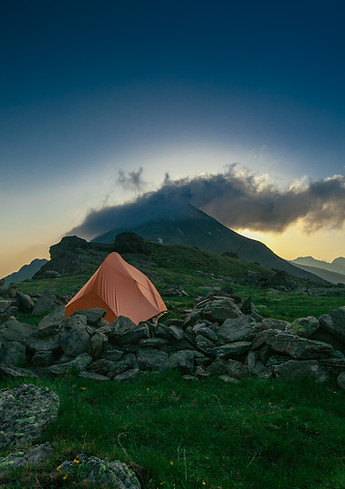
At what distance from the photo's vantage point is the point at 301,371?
902 cm

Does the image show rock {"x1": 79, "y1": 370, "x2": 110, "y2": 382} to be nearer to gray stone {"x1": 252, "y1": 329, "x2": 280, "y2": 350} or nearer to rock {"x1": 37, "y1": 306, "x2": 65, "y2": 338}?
rock {"x1": 37, "y1": 306, "x2": 65, "y2": 338}

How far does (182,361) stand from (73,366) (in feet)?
11.6

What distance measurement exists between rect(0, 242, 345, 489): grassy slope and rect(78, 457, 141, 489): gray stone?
174 mm

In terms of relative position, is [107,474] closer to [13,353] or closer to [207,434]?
[207,434]

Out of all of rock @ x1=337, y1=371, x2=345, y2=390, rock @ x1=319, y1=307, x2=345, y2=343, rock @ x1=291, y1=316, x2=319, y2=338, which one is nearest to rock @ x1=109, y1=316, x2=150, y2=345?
rock @ x1=291, y1=316, x2=319, y2=338

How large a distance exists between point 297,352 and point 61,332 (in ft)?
26.1

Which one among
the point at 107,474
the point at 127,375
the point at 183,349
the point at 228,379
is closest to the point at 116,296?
the point at 183,349

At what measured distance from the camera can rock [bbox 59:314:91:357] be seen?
10562mm

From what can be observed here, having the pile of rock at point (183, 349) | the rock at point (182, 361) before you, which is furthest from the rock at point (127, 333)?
the rock at point (182, 361)

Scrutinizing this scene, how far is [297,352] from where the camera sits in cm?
946

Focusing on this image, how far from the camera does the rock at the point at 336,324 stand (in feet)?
32.3

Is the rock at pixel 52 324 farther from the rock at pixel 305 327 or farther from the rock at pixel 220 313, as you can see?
the rock at pixel 305 327

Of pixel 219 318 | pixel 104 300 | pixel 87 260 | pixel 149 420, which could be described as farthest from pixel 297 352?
pixel 87 260

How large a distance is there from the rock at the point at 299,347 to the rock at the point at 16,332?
28.6 feet
